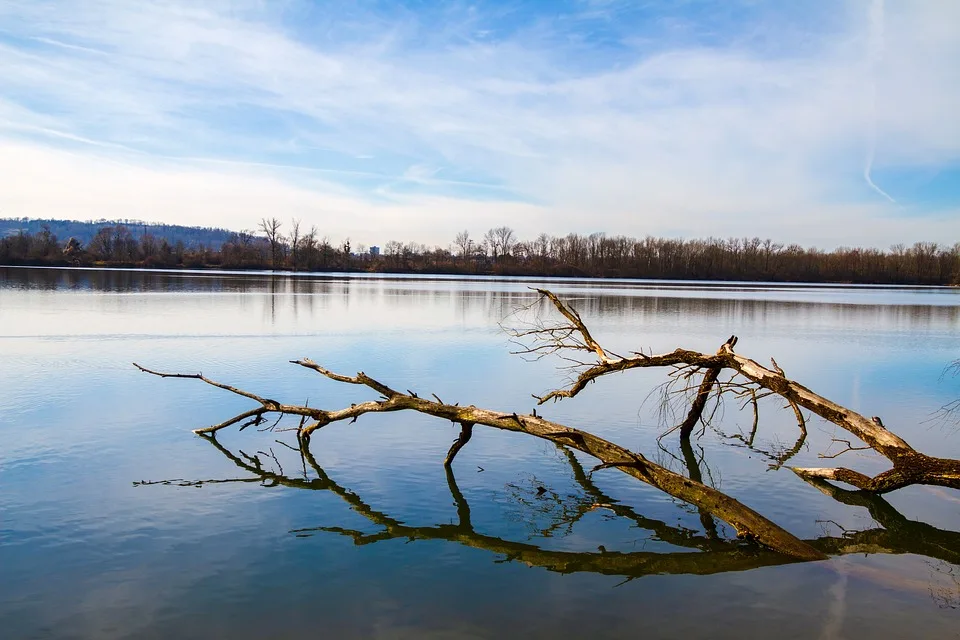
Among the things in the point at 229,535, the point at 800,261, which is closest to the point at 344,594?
the point at 229,535

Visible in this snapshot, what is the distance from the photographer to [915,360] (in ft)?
74.6

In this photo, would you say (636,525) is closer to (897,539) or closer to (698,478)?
(698,478)

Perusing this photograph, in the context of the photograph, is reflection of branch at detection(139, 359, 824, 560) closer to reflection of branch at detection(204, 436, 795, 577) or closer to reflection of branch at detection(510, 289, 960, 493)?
reflection of branch at detection(204, 436, 795, 577)

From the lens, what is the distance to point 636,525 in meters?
8.42

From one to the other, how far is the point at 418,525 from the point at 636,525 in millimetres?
2603

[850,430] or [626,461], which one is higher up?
[850,430]

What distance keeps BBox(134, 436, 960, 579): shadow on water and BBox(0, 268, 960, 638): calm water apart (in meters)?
0.03

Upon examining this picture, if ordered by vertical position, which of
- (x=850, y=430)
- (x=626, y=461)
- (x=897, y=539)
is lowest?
(x=897, y=539)

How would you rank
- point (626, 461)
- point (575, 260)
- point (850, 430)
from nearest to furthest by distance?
point (626, 461) → point (850, 430) → point (575, 260)

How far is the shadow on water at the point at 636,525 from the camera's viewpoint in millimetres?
7418

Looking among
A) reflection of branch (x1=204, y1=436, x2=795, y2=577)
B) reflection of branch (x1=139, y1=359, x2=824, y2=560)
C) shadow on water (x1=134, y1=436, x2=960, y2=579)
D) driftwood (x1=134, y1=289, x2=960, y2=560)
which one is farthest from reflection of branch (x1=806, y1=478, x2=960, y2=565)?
reflection of branch (x1=204, y1=436, x2=795, y2=577)

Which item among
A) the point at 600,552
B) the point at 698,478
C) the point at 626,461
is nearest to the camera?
the point at 600,552

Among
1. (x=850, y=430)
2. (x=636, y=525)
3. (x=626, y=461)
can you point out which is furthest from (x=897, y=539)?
(x=626, y=461)

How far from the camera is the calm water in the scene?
6324 millimetres
